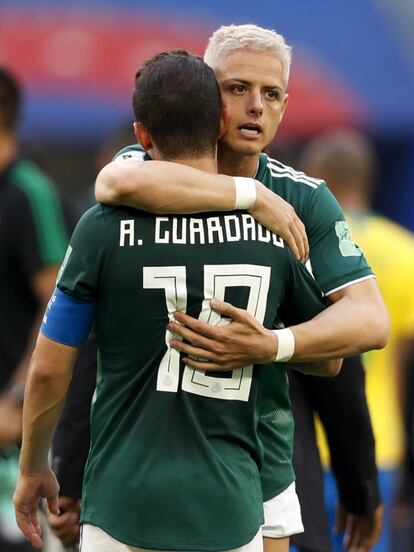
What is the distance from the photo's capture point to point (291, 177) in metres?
4.27

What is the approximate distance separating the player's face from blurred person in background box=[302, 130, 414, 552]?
3372 millimetres

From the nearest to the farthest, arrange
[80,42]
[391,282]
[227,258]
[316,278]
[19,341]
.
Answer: [227,258], [316,278], [19,341], [391,282], [80,42]

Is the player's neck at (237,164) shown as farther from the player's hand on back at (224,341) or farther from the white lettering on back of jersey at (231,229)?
the player's hand on back at (224,341)

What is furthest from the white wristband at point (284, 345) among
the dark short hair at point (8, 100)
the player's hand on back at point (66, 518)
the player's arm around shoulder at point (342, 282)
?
the dark short hair at point (8, 100)

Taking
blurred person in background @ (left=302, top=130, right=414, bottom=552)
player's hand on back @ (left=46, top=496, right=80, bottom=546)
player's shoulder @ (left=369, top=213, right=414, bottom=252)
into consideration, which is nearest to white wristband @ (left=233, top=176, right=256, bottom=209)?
player's hand on back @ (left=46, top=496, right=80, bottom=546)

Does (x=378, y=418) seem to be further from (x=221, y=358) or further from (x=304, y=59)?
(x=304, y=59)


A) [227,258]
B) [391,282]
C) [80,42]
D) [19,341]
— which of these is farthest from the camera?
[80,42]

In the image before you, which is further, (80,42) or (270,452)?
(80,42)

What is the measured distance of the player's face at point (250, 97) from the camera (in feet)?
13.5

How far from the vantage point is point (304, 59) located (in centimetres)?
1672

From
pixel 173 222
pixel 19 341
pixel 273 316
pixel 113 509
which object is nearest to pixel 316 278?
pixel 273 316

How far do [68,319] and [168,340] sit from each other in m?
0.28

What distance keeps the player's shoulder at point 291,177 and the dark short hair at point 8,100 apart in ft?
9.46

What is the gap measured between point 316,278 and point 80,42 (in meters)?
12.5
